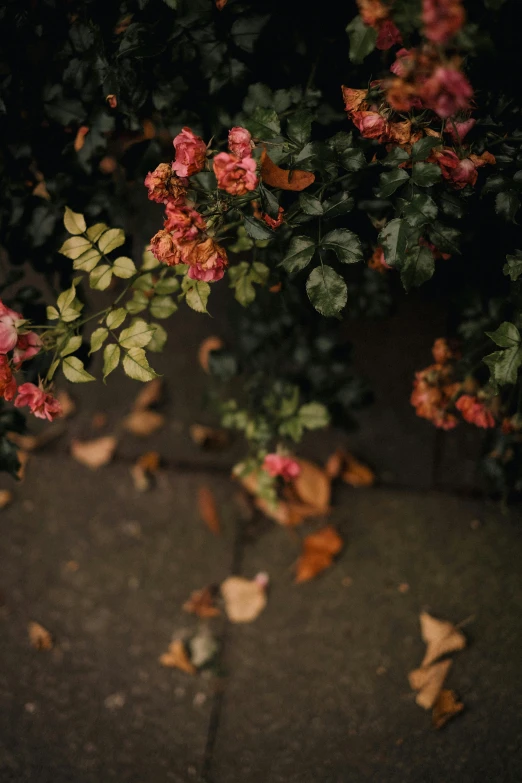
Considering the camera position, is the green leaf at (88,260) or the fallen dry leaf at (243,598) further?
the fallen dry leaf at (243,598)

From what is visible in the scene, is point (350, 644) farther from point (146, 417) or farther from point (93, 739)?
point (146, 417)

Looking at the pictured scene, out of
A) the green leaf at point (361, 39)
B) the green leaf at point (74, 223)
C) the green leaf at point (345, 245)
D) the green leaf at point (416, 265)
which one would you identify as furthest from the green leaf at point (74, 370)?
the green leaf at point (361, 39)

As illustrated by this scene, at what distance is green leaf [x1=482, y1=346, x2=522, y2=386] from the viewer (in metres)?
1.08

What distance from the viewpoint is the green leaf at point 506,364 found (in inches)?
42.6

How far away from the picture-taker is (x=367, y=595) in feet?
5.98

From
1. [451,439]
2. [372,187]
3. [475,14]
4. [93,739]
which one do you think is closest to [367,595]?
[451,439]

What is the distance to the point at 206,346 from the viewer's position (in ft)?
7.34

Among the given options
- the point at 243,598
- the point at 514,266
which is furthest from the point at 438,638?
the point at 514,266

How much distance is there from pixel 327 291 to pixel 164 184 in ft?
1.09

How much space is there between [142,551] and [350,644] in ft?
2.32

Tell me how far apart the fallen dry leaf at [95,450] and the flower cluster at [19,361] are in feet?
3.25

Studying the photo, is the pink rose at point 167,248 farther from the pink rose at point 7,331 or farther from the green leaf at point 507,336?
the green leaf at point 507,336

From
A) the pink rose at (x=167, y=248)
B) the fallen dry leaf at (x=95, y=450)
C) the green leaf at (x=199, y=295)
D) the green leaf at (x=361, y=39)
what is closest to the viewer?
the green leaf at (x=361, y=39)

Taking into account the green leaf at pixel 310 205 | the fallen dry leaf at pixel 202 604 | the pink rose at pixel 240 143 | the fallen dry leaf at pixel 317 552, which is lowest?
the fallen dry leaf at pixel 202 604
